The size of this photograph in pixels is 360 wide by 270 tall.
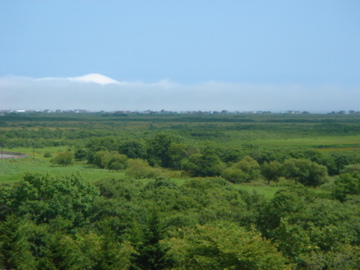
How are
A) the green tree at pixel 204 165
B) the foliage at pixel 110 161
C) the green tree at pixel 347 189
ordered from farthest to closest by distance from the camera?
the foliage at pixel 110 161, the green tree at pixel 204 165, the green tree at pixel 347 189

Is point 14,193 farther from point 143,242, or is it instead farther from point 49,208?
point 143,242

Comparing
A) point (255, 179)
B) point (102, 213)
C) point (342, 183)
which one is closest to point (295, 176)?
point (255, 179)

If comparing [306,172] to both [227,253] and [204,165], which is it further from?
[227,253]

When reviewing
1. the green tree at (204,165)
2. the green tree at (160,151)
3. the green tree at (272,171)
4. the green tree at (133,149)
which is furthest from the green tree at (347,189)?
the green tree at (133,149)

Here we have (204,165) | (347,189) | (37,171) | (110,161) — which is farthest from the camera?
(110,161)

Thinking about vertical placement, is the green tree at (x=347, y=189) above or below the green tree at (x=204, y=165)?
above

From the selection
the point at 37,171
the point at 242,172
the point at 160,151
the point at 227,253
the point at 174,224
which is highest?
the point at 227,253

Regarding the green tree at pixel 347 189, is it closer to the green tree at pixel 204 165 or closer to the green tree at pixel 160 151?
the green tree at pixel 204 165

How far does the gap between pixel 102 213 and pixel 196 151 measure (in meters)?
43.9

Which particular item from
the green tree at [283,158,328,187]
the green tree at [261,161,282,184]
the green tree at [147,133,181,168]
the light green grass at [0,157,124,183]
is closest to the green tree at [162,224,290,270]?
the light green grass at [0,157,124,183]

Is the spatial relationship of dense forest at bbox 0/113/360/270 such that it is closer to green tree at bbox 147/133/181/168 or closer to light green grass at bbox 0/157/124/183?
light green grass at bbox 0/157/124/183

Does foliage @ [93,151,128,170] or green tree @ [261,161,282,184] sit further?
foliage @ [93,151,128,170]

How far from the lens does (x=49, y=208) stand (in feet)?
90.1

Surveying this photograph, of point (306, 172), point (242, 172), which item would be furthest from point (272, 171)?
point (306, 172)
